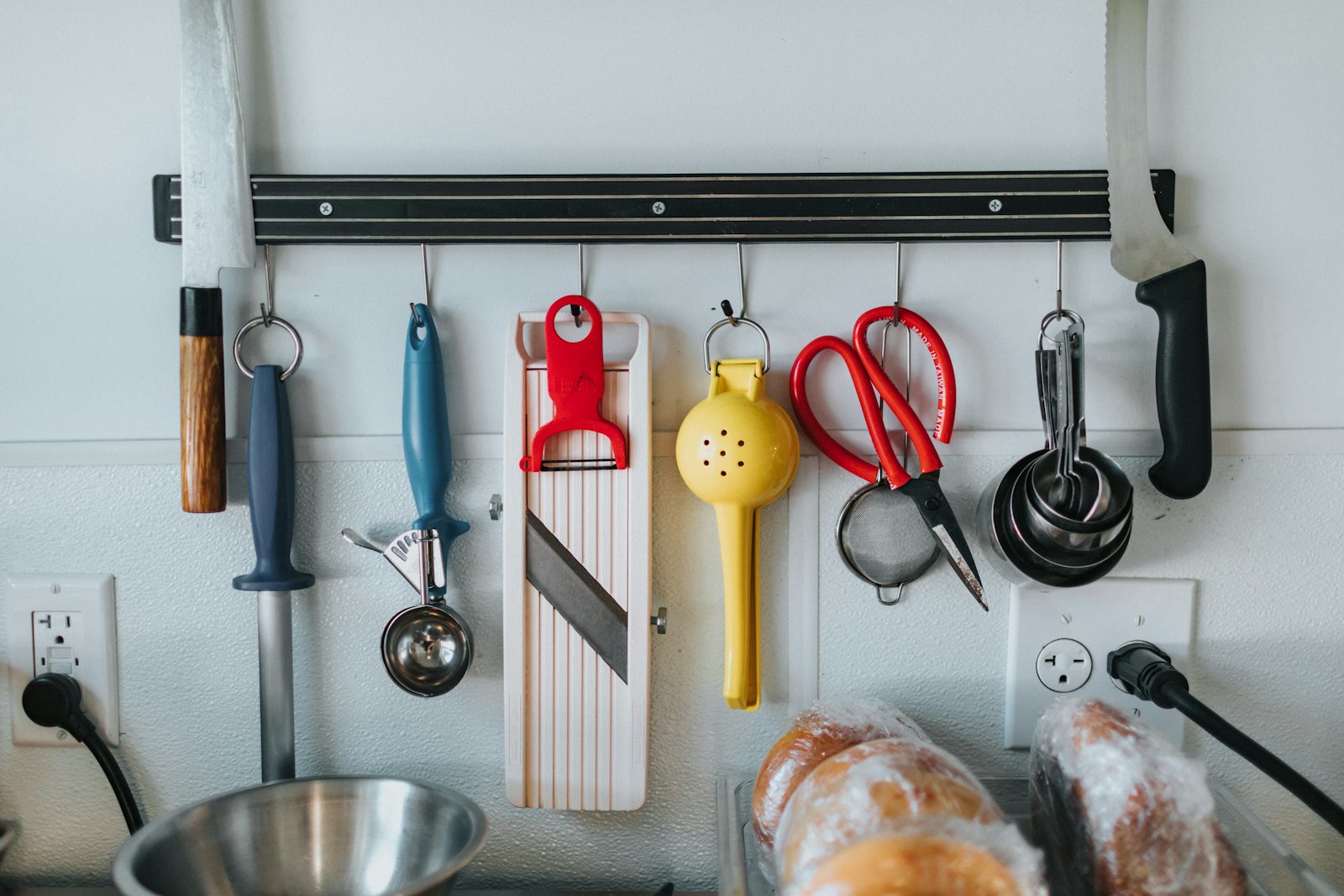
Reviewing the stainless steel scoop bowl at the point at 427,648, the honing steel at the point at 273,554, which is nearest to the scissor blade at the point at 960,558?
the stainless steel scoop bowl at the point at 427,648

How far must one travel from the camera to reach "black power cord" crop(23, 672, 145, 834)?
2.31ft

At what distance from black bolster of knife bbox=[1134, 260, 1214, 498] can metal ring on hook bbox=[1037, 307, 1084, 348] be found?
0.16 feet

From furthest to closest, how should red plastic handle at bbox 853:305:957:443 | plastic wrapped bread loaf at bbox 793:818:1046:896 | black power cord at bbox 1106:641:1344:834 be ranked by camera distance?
red plastic handle at bbox 853:305:957:443 < black power cord at bbox 1106:641:1344:834 < plastic wrapped bread loaf at bbox 793:818:1046:896

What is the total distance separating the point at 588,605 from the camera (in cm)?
68

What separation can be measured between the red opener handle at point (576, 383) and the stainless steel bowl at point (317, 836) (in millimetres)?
276

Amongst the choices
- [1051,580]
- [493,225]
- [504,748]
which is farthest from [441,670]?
[1051,580]

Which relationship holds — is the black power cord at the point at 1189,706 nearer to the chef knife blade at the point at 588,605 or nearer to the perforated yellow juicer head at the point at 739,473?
the perforated yellow juicer head at the point at 739,473

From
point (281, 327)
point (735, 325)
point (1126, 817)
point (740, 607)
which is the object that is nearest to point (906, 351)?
point (735, 325)

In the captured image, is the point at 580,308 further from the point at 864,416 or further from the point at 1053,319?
the point at 1053,319

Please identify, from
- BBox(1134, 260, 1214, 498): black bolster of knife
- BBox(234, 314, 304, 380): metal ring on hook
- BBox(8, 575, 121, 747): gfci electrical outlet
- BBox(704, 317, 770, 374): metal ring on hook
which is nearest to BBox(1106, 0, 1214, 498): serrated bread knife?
BBox(1134, 260, 1214, 498): black bolster of knife

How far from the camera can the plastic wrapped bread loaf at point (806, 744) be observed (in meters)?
0.57

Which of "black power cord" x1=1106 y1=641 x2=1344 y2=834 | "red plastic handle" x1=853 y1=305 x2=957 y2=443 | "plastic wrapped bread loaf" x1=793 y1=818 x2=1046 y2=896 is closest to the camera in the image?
"plastic wrapped bread loaf" x1=793 y1=818 x2=1046 y2=896

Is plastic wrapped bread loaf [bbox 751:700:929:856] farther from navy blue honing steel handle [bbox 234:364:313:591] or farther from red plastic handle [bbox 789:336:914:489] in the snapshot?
navy blue honing steel handle [bbox 234:364:313:591]

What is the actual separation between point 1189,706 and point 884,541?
235 millimetres
